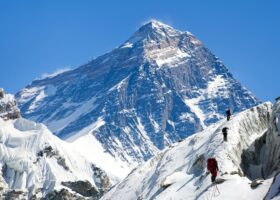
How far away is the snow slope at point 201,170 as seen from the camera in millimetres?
62991

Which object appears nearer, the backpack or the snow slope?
the snow slope

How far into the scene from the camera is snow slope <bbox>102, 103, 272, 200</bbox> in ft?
207

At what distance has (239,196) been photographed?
6044cm

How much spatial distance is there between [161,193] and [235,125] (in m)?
12.9

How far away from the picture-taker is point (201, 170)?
241 ft

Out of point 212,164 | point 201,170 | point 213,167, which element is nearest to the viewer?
point 212,164

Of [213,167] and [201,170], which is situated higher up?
[201,170]

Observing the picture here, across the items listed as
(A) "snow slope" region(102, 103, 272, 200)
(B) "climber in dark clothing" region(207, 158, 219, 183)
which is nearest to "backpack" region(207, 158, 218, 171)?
(B) "climber in dark clothing" region(207, 158, 219, 183)

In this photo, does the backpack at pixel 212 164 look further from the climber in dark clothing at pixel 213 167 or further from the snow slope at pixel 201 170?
the snow slope at pixel 201 170

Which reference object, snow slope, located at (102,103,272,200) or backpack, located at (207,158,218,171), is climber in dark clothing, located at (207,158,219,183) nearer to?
backpack, located at (207,158,218,171)

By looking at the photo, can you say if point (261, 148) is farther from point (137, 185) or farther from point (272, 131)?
point (137, 185)

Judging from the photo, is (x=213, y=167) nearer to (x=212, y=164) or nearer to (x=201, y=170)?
(x=212, y=164)

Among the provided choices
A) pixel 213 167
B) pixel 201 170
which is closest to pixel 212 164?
pixel 213 167

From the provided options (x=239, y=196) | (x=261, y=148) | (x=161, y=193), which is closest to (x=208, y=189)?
(x=239, y=196)
